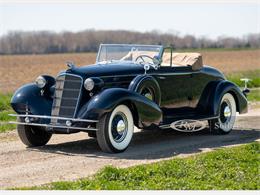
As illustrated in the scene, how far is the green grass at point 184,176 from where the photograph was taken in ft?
24.8

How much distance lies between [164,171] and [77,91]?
104 inches

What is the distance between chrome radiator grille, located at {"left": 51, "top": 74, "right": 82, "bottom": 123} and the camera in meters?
10.3

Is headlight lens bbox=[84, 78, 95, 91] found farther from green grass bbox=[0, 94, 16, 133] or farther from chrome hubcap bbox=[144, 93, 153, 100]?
green grass bbox=[0, 94, 16, 133]

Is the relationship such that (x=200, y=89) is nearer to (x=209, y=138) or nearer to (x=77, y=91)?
(x=209, y=138)

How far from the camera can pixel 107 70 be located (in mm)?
10766

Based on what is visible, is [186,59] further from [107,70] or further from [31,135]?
[31,135]

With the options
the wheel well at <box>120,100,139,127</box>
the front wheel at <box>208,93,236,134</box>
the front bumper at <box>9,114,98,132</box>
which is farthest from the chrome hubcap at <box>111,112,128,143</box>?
the front wheel at <box>208,93,236,134</box>

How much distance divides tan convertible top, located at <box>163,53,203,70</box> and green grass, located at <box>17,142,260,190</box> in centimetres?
340

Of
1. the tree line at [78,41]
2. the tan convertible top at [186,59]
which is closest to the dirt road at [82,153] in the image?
the tan convertible top at [186,59]

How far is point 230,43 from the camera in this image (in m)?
78.2

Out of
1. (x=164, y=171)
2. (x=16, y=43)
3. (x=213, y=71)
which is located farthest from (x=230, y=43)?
(x=164, y=171)

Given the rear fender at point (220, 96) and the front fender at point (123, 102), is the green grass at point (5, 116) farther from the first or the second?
the rear fender at point (220, 96)

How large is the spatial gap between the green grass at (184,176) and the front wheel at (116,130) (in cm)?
119

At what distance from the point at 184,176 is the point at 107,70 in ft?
10.4
